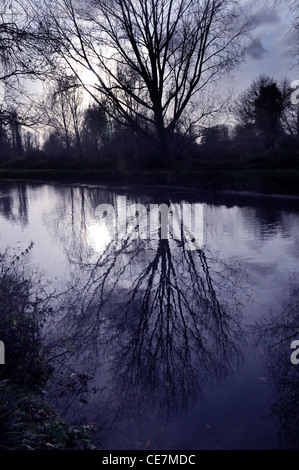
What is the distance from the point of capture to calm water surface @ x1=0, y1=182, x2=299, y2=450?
3.67 m

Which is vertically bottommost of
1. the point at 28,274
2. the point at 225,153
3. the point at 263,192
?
the point at 28,274

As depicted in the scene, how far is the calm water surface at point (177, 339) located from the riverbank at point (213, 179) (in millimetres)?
8160

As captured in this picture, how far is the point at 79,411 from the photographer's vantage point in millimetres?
3965

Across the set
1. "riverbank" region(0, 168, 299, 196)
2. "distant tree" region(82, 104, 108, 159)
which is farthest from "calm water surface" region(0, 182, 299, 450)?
"distant tree" region(82, 104, 108, 159)

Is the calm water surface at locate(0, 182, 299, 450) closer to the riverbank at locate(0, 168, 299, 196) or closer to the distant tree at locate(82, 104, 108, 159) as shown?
the riverbank at locate(0, 168, 299, 196)

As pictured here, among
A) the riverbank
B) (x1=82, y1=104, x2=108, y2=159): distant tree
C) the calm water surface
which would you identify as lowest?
the calm water surface

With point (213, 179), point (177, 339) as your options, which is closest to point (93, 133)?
point (213, 179)

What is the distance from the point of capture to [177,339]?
17.2 feet

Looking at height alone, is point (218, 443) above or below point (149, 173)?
below

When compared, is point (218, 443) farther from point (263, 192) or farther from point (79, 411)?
point (263, 192)

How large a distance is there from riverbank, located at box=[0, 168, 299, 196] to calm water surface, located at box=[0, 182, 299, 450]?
8.16 m

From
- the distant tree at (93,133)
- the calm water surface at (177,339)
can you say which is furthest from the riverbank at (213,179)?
the distant tree at (93,133)

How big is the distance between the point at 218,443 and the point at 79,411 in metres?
1.46

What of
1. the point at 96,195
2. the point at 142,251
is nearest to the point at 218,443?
the point at 142,251
